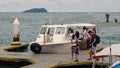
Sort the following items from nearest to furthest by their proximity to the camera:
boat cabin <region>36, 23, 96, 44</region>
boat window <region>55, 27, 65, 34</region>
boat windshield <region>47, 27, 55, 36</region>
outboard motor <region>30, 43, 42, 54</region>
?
outboard motor <region>30, 43, 42, 54</region> < boat cabin <region>36, 23, 96, 44</region> < boat window <region>55, 27, 65, 34</region> < boat windshield <region>47, 27, 55, 36</region>

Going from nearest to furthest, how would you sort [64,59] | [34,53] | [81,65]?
[81,65] → [64,59] → [34,53]

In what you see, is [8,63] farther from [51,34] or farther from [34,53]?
[51,34]

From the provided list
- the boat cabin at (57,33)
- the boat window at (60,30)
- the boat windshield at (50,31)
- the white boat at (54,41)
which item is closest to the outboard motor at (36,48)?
the white boat at (54,41)

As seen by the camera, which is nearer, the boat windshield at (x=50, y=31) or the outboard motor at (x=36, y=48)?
the outboard motor at (x=36, y=48)

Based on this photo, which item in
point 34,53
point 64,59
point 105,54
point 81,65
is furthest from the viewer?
point 34,53

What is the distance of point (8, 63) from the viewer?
2709cm

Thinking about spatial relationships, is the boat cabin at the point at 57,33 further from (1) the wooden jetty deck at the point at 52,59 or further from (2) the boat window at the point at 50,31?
(1) the wooden jetty deck at the point at 52,59

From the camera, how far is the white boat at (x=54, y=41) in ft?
96.8

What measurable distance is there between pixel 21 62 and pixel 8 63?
3.88 feet

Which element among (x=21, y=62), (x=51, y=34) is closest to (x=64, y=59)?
(x=21, y=62)

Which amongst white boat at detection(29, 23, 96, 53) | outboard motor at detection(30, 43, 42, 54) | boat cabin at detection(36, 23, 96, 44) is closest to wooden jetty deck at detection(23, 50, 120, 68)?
outboard motor at detection(30, 43, 42, 54)

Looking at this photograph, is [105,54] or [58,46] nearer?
[105,54]

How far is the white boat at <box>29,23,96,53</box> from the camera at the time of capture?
96.8 ft

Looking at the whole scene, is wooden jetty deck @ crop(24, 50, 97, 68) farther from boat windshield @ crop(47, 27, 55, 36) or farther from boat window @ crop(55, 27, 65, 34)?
boat windshield @ crop(47, 27, 55, 36)
